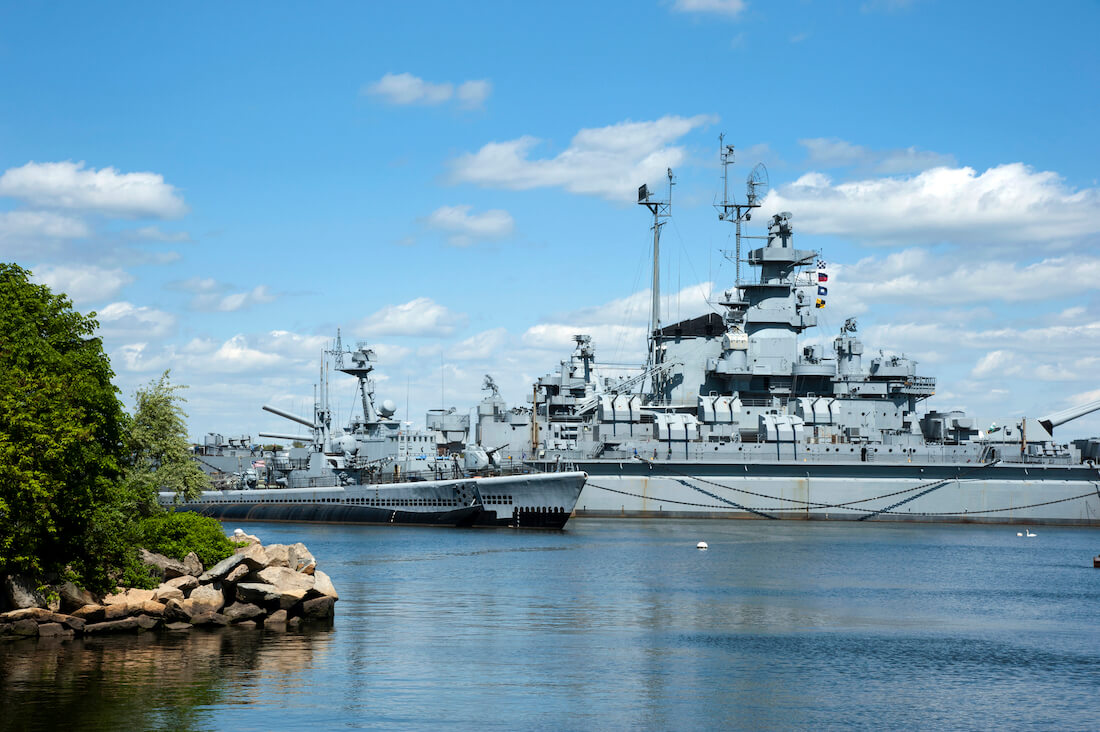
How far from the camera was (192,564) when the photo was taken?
2675 cm

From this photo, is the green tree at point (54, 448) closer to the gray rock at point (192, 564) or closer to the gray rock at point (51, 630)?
the gray rock at point (51, 630)

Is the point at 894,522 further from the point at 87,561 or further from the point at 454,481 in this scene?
the point at 87,561

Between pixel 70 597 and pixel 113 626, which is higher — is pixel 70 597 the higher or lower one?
the higher one

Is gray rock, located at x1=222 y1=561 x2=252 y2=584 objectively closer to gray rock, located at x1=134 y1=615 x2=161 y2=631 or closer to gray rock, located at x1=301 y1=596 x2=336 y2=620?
gray rock, located at x1=301 y1=596 x2=336 y2=620

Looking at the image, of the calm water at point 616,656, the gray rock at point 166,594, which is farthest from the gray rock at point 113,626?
the gray rock at point 166,594

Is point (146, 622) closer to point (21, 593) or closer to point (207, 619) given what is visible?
point (207, 619)

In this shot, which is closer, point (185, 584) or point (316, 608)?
point (185, 584)

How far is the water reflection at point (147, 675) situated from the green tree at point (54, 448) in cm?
205

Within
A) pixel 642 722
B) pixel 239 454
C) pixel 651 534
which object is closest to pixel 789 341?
pixel 651 534

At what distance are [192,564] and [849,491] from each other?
140ft

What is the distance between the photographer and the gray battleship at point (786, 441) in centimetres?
6103

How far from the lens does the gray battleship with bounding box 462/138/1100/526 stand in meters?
61.0

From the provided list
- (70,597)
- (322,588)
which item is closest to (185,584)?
(70,597)

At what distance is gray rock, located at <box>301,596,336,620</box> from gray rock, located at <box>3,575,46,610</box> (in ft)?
18.4
